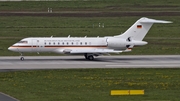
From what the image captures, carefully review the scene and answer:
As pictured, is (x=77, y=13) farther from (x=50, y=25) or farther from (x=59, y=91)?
(x=59, y=91)

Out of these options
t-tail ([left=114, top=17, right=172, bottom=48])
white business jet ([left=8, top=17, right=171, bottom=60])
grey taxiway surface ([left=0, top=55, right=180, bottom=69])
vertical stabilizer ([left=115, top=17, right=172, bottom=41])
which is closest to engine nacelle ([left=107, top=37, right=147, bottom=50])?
white business jet ([left=8, top=17, right=171, bottom=60])

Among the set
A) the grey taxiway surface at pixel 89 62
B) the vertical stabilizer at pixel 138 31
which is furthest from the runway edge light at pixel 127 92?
the vertical stabilizer at pixel 138 31

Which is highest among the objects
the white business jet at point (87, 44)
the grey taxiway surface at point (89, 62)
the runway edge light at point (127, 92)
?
the white business jet at point (87, 44)

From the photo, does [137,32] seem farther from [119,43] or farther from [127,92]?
[127,92]

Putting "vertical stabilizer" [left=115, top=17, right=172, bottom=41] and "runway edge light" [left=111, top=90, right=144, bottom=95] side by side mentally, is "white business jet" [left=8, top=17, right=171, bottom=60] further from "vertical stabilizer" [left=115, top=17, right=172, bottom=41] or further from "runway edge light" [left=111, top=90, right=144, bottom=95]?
"runway edge light" [left=111, top=90, right=144, bottom=95]

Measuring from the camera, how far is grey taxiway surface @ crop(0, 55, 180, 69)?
164ft

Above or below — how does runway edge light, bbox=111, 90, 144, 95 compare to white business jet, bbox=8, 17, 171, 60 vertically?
below

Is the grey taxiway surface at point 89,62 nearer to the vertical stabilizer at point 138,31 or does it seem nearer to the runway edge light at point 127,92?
the vertical stabilizer at point 138,31

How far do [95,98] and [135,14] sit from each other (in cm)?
5806

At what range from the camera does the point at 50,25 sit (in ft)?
270

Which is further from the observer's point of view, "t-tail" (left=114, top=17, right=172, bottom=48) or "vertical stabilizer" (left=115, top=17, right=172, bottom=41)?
"vertical stabilizer" (left=115, top=17, right=172, bottom=41)

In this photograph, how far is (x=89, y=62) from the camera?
53.4m

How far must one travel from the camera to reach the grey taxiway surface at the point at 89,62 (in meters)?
50.0

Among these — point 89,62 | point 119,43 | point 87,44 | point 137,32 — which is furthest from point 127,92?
point 137,32
